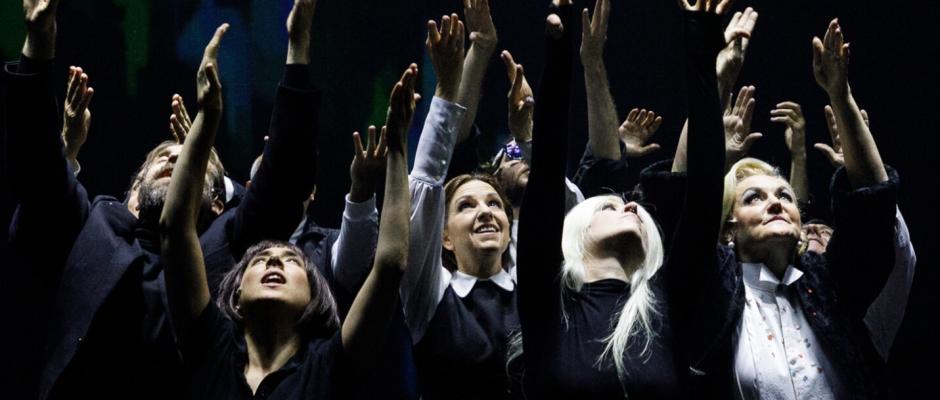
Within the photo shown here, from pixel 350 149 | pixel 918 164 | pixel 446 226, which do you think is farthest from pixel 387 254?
pixel 918 164

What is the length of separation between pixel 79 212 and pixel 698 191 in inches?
47.3

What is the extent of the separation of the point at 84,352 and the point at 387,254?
0.60 m

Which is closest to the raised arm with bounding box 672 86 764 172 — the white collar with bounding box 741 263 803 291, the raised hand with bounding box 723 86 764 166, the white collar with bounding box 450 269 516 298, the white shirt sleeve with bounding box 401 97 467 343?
the raised hand with bounding box 723 86 764 166

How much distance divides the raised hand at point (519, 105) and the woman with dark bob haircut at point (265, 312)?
1.84ft

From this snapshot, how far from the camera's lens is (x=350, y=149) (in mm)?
3609

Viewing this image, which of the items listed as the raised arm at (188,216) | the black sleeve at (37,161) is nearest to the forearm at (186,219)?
the raised arm at (188,216)

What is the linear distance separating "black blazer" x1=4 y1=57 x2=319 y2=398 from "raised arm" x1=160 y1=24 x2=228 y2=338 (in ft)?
0.53

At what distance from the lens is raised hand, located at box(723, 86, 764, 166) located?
9.77ft

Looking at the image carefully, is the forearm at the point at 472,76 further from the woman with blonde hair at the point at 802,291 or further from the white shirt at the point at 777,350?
the white shirt at the point at 777,350

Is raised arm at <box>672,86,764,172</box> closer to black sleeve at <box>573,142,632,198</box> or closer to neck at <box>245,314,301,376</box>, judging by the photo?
black sleeve at <box>573,142,632,198</box>

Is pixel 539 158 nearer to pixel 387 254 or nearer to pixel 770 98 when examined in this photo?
pixel 387 254

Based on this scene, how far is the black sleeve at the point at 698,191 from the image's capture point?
239 cm

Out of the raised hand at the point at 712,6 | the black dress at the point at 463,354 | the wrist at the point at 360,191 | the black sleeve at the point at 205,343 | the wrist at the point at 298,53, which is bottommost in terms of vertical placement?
the black dress at the point at 463,354

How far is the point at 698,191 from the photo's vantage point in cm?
238
